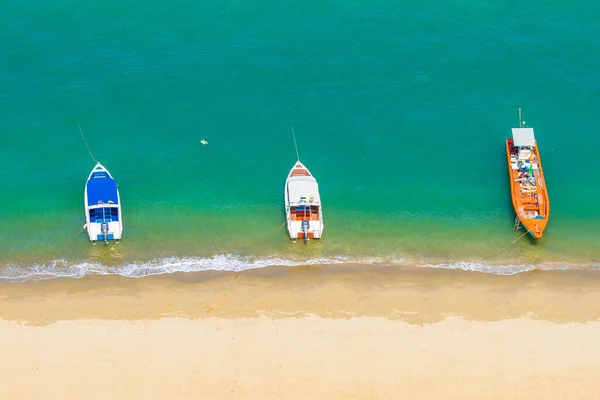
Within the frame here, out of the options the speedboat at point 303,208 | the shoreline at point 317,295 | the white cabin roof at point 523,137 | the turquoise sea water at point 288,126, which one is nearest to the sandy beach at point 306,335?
the shoreline at point 317,295

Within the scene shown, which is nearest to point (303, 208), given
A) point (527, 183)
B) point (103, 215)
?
point (103, 215)

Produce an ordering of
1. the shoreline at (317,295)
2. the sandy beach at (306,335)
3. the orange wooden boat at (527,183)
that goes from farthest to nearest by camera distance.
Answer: the orange wooden boat at (527,183), the shoreline at (317,295), the sandy beach at (306,335)

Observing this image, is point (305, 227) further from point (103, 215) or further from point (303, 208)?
point (103, 215)

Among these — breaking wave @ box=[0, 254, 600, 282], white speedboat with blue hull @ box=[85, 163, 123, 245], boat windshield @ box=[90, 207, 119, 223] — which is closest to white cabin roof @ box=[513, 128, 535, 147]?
breaking wave @ box=[0, 254, 600, 282]

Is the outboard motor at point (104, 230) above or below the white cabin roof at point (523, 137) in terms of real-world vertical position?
below

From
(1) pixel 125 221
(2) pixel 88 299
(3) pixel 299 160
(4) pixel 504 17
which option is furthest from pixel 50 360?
(4) pixel 504 17

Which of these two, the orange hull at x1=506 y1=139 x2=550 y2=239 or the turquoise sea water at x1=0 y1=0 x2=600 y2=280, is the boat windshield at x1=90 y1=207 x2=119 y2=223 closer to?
the turquoise sea water at x1=0 y1=0 x2=600 y2=280

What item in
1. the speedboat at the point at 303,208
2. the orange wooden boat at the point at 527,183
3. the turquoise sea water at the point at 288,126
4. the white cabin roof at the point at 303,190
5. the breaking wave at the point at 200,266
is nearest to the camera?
the breaking wave at the point at 200,266

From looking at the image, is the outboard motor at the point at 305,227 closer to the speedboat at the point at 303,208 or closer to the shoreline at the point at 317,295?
the speedboat at the point at 303,208
